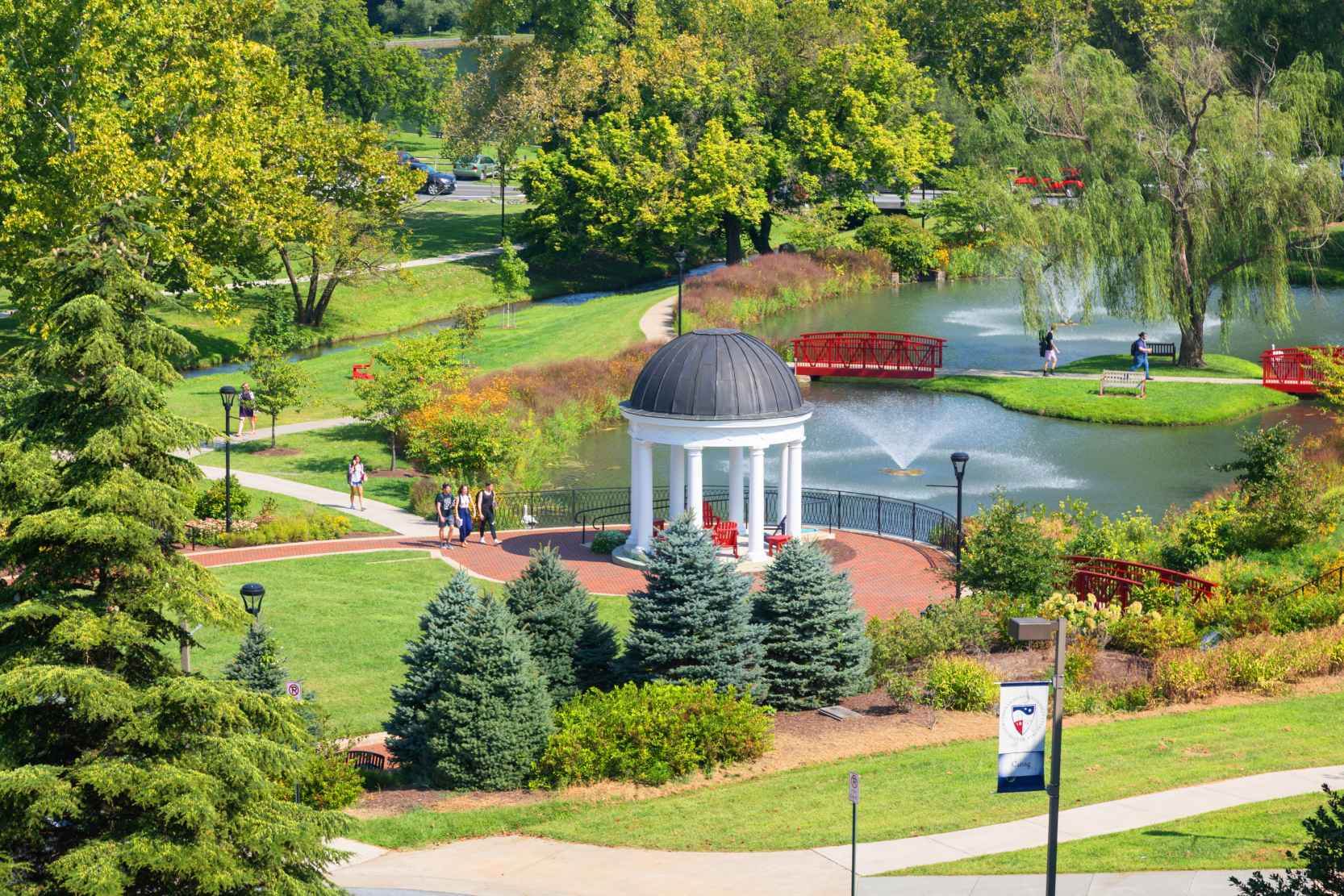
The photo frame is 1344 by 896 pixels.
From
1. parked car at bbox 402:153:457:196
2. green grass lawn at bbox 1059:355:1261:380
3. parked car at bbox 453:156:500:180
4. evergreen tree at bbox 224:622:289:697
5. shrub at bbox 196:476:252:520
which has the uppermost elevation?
parked car at bbox 453:156:500:180

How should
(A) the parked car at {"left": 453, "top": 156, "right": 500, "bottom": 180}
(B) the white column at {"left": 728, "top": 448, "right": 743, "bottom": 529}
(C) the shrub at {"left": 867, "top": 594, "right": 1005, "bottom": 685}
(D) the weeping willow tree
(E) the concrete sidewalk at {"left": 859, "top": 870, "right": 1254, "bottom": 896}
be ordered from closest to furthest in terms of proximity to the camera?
(E) the concrete sidewalk at {"left": 859, "top": 870, "right": 1254, "bottom": 896} → (C) the shrub at {"left": 867, "top": 594, "right": 1005, "bottom": 685} → (B) the white column at {"left": 728, "top": 448, "right": 743, "bottom": 529} → (D) the weeping willow tree → (A) the parked car at {"left": 453, "top": 156, "right": 500, "bottom": 180}

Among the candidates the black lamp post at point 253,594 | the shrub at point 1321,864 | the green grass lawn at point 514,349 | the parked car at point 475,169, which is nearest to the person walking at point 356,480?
the green grass lawn at point 514,349

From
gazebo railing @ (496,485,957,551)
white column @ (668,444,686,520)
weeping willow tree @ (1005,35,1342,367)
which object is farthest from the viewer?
weeping willow tree @ (1005,35,1342,367)

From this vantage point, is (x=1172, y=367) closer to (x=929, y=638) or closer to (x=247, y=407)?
(x=247, y=407)

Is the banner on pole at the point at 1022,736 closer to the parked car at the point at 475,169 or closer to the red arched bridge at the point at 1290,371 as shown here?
the red arched bridge at the point at 1290,371

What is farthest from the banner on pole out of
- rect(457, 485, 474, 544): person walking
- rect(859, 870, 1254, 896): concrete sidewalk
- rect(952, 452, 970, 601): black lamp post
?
rect(457, 485, 474, 544): person walking

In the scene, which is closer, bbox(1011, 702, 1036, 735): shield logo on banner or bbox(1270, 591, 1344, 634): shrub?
bbox(1011, 702, 1036, 735): shield logo on banner

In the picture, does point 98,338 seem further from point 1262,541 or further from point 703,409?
point 1262,541

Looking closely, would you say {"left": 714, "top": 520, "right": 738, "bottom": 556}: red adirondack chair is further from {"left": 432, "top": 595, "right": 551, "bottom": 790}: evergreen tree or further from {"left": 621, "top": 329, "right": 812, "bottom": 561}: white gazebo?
{"left": 432, "top": 595, "right": 551, "bottom": 790}: evergreen tree

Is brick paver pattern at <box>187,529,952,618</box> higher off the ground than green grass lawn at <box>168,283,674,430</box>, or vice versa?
green grass lawn at <box>168,283,674,430</box>

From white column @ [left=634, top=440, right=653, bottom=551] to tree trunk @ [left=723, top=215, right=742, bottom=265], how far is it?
42.7 metres

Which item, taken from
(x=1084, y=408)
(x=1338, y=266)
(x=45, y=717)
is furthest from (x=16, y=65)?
(x=1338, y=266)

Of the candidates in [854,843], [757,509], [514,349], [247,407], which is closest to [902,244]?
[514,349]

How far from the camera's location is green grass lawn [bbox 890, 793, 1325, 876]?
63.3 feet
